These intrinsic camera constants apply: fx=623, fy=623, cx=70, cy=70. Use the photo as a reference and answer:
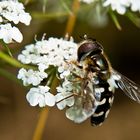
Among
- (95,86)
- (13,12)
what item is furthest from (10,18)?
(95,86)

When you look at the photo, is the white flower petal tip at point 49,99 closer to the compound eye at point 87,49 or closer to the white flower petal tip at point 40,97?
the white flower petal tip at point 40,97

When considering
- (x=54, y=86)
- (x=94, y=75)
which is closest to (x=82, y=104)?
(x=94, y=75)

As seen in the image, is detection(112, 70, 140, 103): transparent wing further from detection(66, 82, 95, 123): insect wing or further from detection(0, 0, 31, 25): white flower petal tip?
detection(0, 0, 31, 25): white flower petal tip

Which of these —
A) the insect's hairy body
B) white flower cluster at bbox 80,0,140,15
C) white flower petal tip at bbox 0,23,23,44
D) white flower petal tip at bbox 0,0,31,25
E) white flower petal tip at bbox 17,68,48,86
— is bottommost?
the insect's hairy body

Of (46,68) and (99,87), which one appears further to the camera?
(46,68)

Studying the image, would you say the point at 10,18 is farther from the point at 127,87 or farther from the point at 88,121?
the point at 88,121

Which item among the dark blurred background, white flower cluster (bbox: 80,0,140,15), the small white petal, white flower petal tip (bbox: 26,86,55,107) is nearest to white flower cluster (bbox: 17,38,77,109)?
white flower petal tip (bbox: 26,86,55,107)

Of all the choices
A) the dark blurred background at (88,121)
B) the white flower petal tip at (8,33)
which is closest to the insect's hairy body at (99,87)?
the white flower petal tip at (8,33)

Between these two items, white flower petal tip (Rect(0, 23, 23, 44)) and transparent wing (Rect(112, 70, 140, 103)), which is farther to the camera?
transparent wing (Rect(112, 70, 140, 103))
